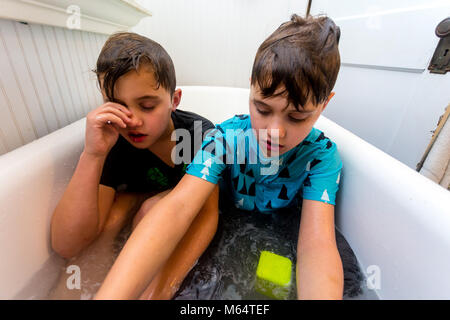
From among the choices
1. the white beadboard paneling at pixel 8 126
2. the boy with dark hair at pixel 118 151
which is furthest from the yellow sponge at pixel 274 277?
the white beadboard paneling at pixel 8 126

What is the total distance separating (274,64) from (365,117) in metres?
0.83

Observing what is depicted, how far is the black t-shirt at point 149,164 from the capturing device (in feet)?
2.17

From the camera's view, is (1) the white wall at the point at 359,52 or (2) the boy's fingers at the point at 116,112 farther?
(1) the white wall at the point at 359,52

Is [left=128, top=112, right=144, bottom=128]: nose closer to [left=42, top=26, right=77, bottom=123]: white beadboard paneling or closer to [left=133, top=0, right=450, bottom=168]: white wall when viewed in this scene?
[left=42, top=26, right=77, bottom=123]: white beadboard paneling

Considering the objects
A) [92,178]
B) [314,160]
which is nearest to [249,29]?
[314,160]

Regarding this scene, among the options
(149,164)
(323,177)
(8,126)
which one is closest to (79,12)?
(8,126)

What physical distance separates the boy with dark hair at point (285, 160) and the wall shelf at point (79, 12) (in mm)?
546

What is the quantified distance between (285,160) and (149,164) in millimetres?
390

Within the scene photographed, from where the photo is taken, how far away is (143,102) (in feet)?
1.75

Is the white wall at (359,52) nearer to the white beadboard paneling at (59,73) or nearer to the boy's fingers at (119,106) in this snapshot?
→ the white beadboard paneling at (59,73)

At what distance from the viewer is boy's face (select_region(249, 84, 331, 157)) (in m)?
0.44

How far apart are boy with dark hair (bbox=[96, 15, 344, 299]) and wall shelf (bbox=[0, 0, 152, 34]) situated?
55 cm

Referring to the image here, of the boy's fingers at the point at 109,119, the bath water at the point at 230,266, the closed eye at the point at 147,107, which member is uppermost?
the closed eye at the point at 147,107

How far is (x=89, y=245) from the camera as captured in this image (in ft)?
1.95
